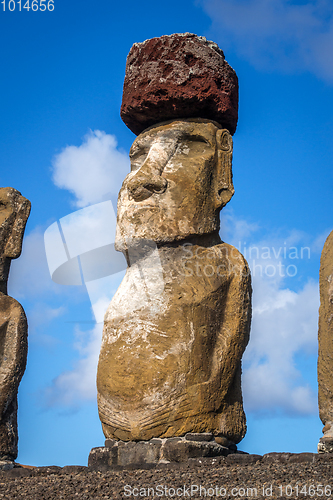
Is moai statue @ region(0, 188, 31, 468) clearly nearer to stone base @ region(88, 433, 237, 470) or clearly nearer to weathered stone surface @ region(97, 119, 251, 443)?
weathered stone surface @ region(97, 119, 251, 443)

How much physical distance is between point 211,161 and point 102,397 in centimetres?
256

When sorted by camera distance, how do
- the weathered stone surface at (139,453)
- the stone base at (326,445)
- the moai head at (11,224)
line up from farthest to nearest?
1. the moai head at (11,224)
2. the weathered stone surface at (139,453)
3. the stone base at (326,445)

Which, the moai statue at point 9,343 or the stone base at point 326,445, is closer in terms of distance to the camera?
the stone base at point 326,445

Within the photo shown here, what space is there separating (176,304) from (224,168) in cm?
160

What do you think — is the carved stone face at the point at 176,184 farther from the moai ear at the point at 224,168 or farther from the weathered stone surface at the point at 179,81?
the weathered stone surface at the point at 179,81

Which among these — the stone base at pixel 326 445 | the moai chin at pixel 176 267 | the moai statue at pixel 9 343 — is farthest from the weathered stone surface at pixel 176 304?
the moai statue at pixel 9 343

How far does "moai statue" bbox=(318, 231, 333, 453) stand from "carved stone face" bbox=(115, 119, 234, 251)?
125 cm

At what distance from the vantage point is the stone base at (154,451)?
5648mm

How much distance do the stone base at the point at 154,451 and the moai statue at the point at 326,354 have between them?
932 mm

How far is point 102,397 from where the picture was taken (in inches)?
243

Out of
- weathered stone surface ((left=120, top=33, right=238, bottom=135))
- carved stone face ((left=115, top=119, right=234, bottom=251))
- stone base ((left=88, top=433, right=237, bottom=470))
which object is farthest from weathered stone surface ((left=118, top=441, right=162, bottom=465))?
weathered stone surface ((left=120, top=33, right=238, bottom=135))

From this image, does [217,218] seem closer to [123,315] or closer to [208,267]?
[208,267]

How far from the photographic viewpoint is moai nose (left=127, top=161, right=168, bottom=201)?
6438 mm

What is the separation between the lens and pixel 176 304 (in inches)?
241
